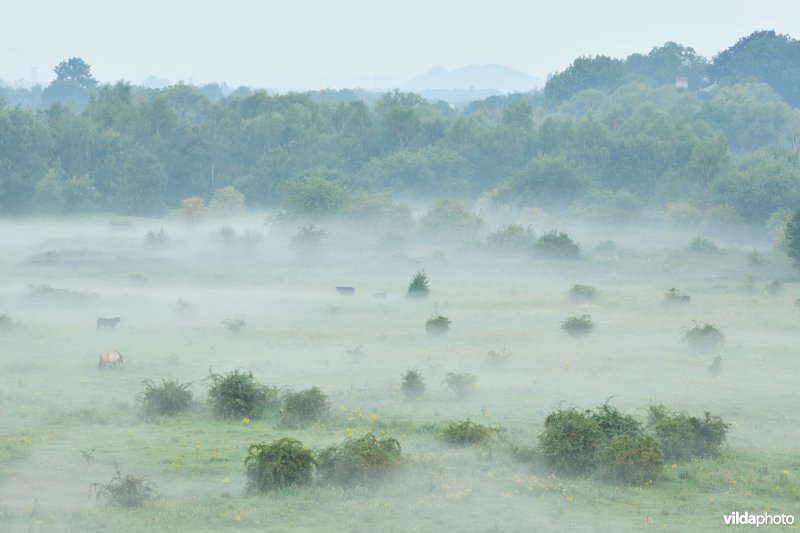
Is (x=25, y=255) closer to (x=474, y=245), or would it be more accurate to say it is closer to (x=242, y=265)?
(x=242, y=265)

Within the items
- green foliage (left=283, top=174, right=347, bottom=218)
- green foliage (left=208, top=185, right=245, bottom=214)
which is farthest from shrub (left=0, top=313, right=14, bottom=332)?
green foliage (left=208, top=185, right=245, bottom=214)

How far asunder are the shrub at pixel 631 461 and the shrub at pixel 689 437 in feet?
5.25

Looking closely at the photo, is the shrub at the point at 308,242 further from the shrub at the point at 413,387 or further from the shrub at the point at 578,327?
the shrub at the point at 413,387

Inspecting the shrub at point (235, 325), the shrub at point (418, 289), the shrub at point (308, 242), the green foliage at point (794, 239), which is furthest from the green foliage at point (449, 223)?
the shrub at point (235, 325)

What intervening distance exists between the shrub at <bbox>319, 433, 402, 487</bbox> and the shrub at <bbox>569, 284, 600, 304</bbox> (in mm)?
30088

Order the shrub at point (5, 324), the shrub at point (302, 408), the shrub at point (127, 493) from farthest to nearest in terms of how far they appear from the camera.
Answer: the shrub at point (5, 324) → the shrub at point (302, 408) → the shrub at point (127, 493)

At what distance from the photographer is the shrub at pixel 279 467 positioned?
788 inches

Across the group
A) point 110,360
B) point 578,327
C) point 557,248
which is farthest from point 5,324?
point 557,248

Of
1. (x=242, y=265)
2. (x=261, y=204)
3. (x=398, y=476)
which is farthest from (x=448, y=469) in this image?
A: (x=261, y=204)

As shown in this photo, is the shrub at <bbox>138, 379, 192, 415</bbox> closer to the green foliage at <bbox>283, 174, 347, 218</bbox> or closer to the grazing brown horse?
the grazing brown horse

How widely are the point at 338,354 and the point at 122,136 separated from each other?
8014cm

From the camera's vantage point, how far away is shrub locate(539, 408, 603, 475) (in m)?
21.6

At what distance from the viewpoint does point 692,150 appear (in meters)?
106

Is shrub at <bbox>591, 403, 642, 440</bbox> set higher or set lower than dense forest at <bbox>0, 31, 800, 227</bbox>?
lower
